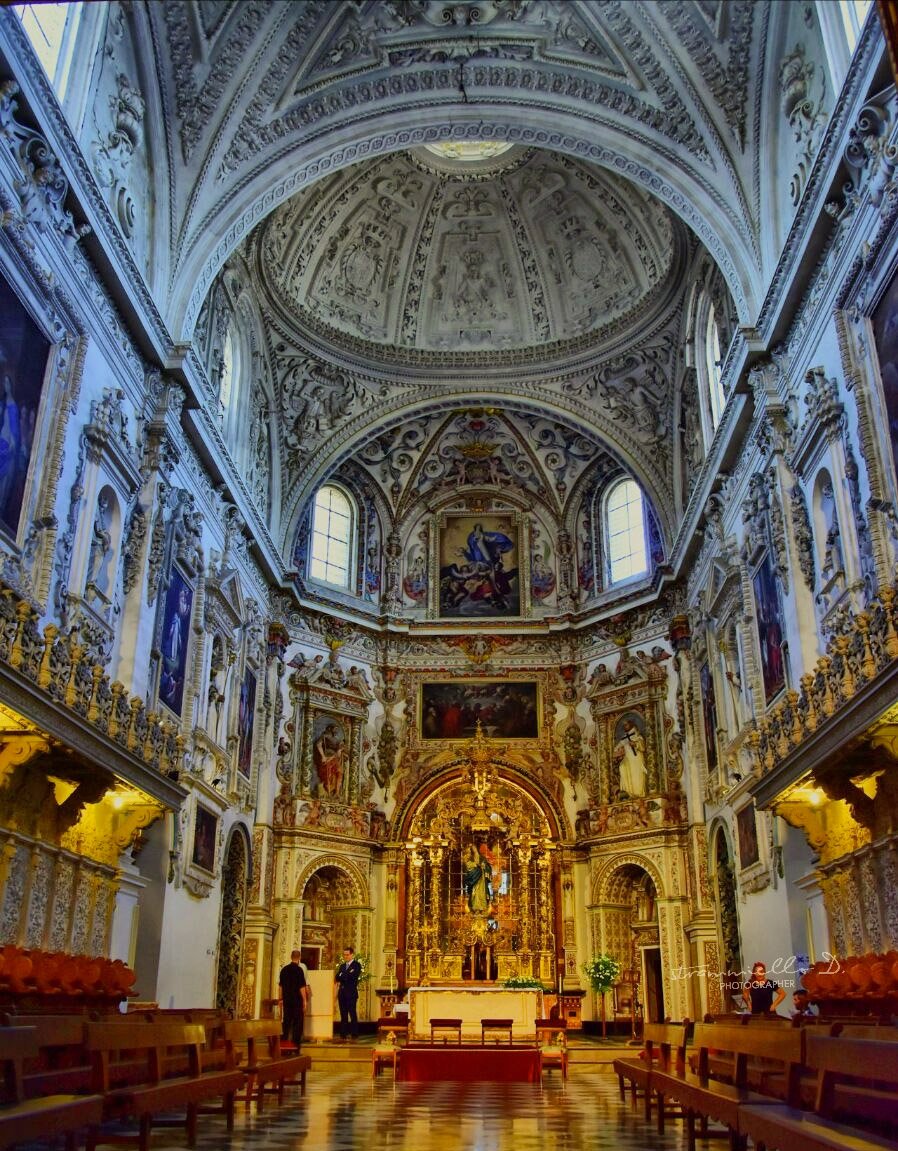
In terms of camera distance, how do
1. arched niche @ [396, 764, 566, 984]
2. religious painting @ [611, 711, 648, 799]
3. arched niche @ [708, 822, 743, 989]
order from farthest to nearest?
religious painting @ [611, 711, 648, 799] → arched niche @ [396, 764, 566, 984] → arched niche @ [708, 822, 743, 989]

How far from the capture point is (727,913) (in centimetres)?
2003

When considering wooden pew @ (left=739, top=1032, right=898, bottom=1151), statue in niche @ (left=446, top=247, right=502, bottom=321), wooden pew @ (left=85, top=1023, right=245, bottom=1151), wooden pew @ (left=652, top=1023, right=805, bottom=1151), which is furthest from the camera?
statue in niche @ (left=446, top=247, right=502, bottom=321)

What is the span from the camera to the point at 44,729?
9.70m

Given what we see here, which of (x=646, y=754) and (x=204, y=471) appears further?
(x=646, y=754)

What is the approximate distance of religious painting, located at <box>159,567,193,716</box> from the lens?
16266 mm

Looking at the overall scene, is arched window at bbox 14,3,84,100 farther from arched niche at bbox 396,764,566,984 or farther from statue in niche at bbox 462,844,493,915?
statue in niche at bbox 462,844,493,915

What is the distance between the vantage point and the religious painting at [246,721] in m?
21.1

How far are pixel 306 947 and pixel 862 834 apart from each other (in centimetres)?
1552

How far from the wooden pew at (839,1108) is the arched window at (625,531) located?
20652 mm

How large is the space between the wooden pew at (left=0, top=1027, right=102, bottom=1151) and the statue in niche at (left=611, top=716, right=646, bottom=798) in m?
19.7

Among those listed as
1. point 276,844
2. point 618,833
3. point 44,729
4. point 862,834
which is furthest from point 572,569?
point 44,729

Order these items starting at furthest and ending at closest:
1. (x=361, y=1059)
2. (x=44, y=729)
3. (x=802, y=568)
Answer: (x=361, y=1059) < (x=802, y=568) < (x=44, y=729)

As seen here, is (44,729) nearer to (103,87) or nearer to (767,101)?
(103,87)

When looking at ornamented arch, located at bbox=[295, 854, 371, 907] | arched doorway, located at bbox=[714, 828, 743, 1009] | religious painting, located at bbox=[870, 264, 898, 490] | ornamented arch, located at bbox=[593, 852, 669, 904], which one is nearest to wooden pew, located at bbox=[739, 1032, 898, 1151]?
religious painting, located at bbox=[870, 264, 898, 490]
